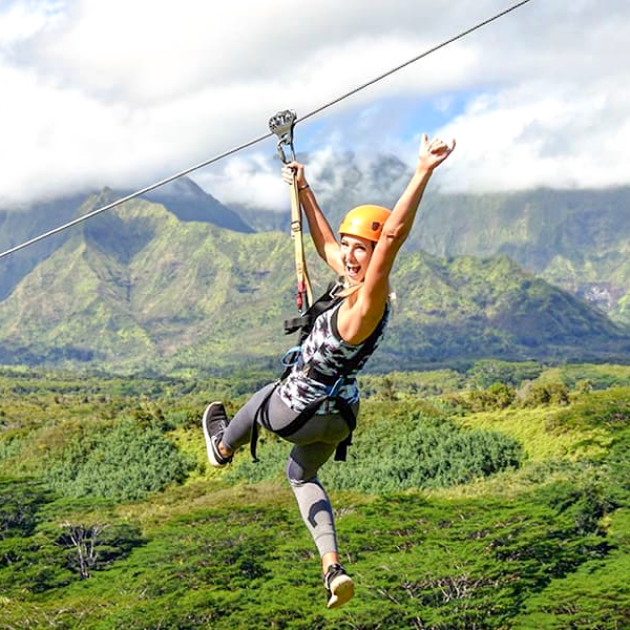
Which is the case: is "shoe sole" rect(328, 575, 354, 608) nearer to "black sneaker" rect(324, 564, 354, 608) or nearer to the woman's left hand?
"black sneaker" rect(324, 564, 354, 608)

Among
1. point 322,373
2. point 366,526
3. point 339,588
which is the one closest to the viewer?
point 339,588

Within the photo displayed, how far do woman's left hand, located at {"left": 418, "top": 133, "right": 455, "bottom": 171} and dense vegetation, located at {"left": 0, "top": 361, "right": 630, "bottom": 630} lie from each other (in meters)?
40.2

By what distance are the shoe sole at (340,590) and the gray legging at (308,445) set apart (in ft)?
1.04

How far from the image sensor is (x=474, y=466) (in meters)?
60.8

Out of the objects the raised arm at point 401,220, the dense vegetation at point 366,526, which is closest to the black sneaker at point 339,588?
the raised arm at point 401,220

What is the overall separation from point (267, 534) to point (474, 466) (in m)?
15.5

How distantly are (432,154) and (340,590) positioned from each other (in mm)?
2799

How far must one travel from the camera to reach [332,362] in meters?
6.04

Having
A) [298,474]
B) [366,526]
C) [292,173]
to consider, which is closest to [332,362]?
[298,474]

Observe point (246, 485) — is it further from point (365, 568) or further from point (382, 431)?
point (365, 568)

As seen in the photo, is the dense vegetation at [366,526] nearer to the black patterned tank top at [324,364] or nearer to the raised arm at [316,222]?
the raised arm at [316,222]

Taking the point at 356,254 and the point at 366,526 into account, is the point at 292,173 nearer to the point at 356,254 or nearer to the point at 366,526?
the point at 356,254

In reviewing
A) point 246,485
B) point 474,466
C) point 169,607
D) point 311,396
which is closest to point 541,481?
point 474,466

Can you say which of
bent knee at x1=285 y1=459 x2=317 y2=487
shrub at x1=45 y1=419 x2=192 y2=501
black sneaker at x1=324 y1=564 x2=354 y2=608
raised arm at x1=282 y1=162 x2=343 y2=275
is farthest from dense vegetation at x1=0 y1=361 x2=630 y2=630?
black sneaker at x1=324 y1=564 x2=354 y2=608
